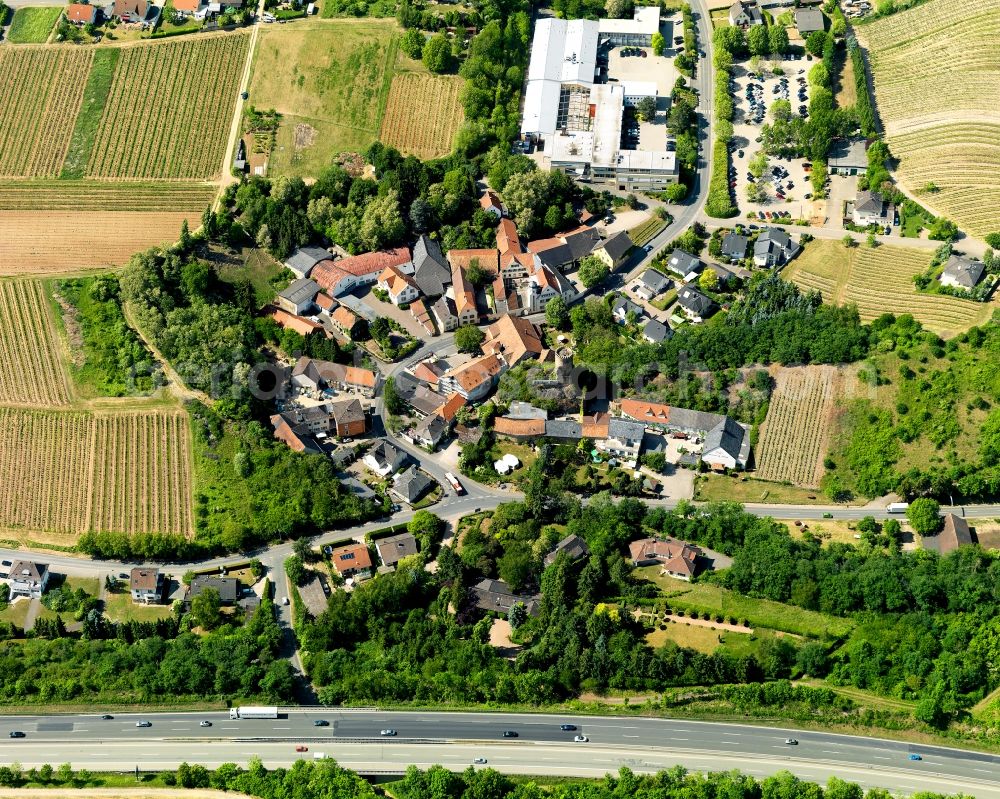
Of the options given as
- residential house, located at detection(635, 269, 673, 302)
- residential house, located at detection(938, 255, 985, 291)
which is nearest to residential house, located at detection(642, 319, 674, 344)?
residential house, located at detection(635, 269, 673, 302)

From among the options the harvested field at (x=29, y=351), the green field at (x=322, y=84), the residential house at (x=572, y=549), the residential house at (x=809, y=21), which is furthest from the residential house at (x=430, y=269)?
the residential house at (x=809, y=21)

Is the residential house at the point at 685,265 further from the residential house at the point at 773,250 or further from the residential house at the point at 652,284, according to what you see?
the residential house at the point at 773,250

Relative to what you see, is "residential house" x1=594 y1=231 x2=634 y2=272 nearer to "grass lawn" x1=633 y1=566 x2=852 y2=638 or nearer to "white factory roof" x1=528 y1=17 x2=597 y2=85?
"white factory roof" x1=528 y1=17 x2=597 y2=85

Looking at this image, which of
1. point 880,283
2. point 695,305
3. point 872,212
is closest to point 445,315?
point 695,305

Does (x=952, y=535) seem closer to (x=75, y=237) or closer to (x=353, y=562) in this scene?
(x=353, y=562)

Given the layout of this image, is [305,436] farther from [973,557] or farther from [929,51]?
[929,51]
